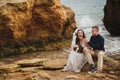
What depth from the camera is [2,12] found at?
18.9 meters

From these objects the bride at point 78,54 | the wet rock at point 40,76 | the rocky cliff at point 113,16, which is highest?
the bride at point 78,54

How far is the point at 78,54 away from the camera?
12125 mm

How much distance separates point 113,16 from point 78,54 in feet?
54.6

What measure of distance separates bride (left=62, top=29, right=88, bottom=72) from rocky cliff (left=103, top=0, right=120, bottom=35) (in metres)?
15.3

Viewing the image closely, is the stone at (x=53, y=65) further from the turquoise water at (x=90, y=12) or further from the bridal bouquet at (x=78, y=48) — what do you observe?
the turquoise water at (x=90, y=12)

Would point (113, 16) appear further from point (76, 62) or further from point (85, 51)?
point (85, 51)

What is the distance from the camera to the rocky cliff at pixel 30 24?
19.3m

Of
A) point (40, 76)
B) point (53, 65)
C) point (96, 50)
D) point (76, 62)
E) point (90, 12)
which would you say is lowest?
point (90, 12)

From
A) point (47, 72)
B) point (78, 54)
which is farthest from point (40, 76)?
point (78, 54)

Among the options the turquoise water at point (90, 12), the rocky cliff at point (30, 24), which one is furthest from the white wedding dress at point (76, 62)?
the turquoise water at point (90, 12)

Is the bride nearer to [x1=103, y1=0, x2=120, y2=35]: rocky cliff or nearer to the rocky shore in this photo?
the rocky shore

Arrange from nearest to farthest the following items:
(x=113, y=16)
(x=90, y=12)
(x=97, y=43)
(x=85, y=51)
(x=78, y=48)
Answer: (x=85, y=51), (x=97, y=43), (x=78, y=48), (x=113, y=16), (x=90, y=12)

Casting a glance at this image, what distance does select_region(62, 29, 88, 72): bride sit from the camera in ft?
39.8

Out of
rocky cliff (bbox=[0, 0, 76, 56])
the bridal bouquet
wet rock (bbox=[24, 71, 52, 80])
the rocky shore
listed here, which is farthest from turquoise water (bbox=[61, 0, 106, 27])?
wet rock (bbox=[24, 71, 52, 80])
